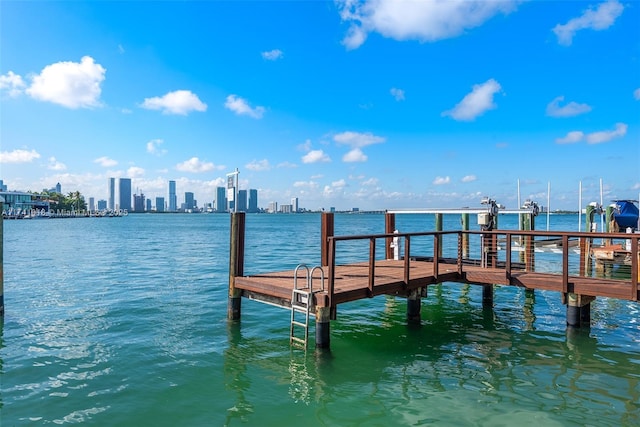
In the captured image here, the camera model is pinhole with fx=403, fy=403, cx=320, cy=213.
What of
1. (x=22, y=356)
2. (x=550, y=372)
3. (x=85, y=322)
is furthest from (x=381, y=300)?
(x=22, y=356)

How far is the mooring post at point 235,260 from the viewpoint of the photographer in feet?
38.4

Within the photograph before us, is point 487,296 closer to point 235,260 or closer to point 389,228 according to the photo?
point 389,228

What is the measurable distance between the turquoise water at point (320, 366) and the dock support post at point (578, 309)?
354 millimetres

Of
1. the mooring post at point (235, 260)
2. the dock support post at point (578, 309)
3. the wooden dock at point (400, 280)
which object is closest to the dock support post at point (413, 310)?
the wooden dock at point (400, 280)

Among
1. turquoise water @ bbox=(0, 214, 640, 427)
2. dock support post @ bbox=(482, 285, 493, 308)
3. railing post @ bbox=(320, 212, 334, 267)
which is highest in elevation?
railing post @ bbox=(320, 212, 334, 267)

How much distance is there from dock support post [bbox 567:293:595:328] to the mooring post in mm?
9172

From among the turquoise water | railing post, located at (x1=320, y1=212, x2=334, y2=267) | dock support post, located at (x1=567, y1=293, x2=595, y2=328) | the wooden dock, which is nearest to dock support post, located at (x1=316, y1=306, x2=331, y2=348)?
the wooden dock

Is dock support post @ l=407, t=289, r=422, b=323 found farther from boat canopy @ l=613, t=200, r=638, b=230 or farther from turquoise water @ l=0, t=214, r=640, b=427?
boat canopy @ l=613, t=200, r=638, b=230

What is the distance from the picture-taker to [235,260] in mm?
11742

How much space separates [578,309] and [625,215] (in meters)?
15.7

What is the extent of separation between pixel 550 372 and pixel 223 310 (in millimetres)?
10139

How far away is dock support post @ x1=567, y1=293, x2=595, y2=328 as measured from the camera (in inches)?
426

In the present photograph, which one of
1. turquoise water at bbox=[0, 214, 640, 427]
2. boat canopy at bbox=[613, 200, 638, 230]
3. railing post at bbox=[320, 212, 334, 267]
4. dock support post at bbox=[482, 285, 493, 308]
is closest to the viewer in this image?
turquoise water at bbox=[0, 214, 640, 427]

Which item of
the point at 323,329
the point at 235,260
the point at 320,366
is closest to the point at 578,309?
the point at 323,329
